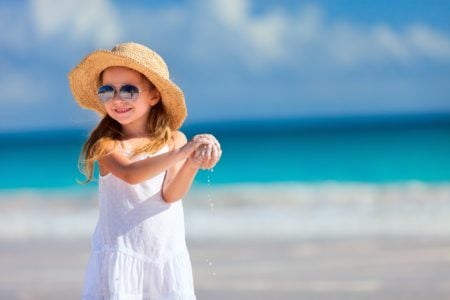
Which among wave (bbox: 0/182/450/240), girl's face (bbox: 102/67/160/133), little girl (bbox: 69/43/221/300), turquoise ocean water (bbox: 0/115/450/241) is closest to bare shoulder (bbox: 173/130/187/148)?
little girl (bbox: 69/43/221/300)

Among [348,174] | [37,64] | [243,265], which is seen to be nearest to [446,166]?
[348,174]

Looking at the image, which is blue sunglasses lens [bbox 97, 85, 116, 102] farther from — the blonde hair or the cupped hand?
the cupped hand

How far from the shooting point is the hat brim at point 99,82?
3.76 metres

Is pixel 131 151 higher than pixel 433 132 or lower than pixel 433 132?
lower

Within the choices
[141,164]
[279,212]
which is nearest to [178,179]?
[141,164]

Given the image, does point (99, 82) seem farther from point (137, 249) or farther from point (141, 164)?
point (137, 249)

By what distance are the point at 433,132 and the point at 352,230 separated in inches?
922

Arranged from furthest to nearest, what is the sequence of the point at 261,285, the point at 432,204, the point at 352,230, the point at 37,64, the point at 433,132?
the point at 37,64, the point at 433,132, the point at 432,204, the point at 352,230, the point at 261,285

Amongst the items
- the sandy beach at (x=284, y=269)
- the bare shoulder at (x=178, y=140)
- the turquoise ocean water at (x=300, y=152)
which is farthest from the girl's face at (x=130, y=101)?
the turquoise ocean water at (x=300, y=152)

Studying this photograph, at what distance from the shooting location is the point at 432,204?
39.6 ft

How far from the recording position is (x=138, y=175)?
364 cm

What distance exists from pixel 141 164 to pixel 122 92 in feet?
0.90

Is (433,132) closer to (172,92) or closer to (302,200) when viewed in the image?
(302,200)

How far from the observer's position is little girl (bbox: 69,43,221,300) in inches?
143
